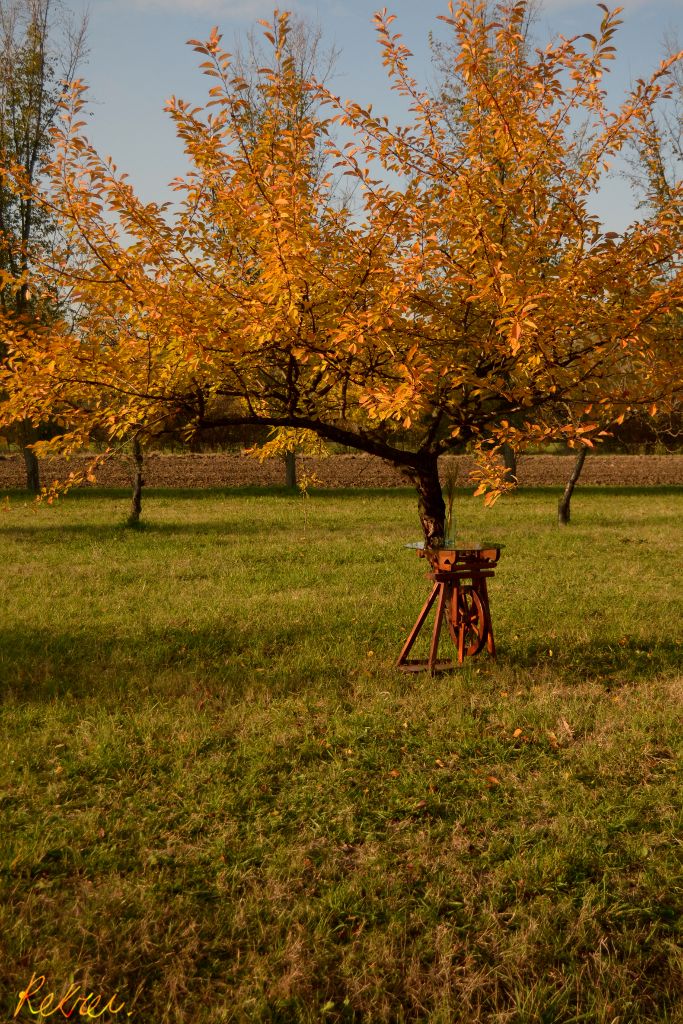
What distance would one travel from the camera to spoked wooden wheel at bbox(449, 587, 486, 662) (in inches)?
255

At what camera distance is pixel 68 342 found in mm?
5109

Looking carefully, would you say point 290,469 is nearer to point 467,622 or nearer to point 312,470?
point 312,470

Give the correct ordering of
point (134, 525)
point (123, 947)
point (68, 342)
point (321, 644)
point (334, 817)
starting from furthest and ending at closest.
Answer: point (134, 525) < point (321, 644) < point (68, 342) < point (334, 817) < point (123, 947)

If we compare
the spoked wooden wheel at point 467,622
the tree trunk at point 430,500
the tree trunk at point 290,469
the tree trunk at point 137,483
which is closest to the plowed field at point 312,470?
the tree trunk at point 290,469

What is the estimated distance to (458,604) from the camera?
668 centimetres

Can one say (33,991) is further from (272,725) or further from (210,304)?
(210,304)

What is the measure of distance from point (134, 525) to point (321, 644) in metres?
9.77

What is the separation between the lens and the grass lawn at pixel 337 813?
2857mm

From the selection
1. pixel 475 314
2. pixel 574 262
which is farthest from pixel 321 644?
pixel 574 262
